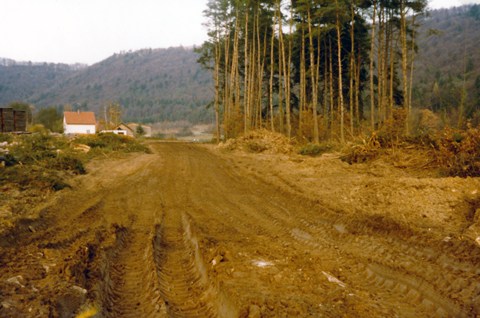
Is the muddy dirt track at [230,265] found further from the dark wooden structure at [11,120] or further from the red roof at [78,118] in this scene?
the red roof at [78,118]

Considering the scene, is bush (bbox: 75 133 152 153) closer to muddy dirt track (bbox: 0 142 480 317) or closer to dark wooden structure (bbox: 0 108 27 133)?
muddy dirt track (bbox: 0 142 480 317)

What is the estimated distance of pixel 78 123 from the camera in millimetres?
65562

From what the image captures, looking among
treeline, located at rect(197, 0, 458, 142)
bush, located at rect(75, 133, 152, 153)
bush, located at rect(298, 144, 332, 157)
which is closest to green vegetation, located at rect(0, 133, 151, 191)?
bush, located at rect(75, 133, 152, 153)

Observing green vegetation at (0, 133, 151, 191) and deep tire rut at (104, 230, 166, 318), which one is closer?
deep tire rut at (104, 230, 166, 318)

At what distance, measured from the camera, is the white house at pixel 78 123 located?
64.6 metres

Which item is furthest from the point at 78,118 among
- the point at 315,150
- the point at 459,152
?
the point at 459,152

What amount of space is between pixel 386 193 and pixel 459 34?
107m

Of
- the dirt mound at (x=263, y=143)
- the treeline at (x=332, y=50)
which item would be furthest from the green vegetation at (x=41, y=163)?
the treeline at (x=332, y=50)

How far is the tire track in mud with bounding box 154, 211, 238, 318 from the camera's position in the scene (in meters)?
3.54

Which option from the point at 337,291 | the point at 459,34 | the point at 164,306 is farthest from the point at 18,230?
the point at 459,34

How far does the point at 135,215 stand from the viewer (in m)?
→ 7.17

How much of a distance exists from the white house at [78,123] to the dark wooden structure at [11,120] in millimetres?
30250

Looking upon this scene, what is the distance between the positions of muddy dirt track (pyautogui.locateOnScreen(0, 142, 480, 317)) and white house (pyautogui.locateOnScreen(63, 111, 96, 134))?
214 feet

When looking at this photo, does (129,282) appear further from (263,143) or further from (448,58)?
(448,58)
